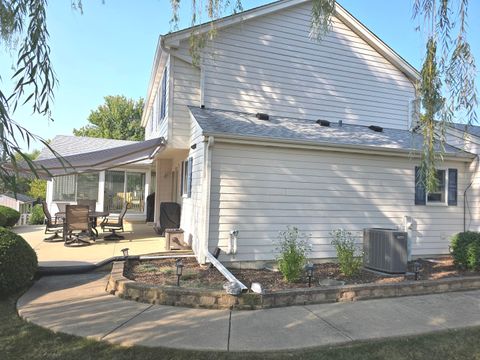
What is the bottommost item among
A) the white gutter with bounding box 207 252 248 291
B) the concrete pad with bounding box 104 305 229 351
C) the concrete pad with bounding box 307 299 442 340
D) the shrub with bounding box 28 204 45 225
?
the concrete pad with bounding box 104 305 229 351

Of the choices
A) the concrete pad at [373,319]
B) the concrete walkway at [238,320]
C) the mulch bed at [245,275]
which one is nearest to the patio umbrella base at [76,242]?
the mulch bed at [245,275]

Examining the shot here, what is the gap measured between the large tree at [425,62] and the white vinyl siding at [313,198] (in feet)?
10.00

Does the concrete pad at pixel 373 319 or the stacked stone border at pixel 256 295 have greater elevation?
the stacked stone border at pixel 256 295

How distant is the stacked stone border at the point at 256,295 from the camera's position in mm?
5184

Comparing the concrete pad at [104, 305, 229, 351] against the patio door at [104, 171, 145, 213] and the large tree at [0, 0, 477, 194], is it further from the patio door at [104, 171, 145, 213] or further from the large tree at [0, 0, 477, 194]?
the patio door at [104, 171, 145, 213]

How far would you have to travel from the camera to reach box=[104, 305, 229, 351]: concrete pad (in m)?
3.96

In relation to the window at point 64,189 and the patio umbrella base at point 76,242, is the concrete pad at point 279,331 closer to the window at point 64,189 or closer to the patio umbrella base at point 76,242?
the patio umbrella base at point 76,242

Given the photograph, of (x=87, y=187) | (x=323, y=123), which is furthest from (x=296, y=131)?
(x=87, y=187)

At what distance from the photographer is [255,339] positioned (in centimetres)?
411

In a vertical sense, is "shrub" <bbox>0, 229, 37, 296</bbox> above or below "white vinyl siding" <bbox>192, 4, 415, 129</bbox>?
below

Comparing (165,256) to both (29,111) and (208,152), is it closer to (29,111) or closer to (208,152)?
(208,152)

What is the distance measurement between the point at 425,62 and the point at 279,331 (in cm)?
401

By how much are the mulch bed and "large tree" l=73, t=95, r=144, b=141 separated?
3477 centimetres

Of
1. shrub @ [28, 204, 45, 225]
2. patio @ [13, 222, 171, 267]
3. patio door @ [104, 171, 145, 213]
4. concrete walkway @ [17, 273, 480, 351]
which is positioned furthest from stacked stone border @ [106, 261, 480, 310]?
patio door @ [104, 171, 145, 213]
